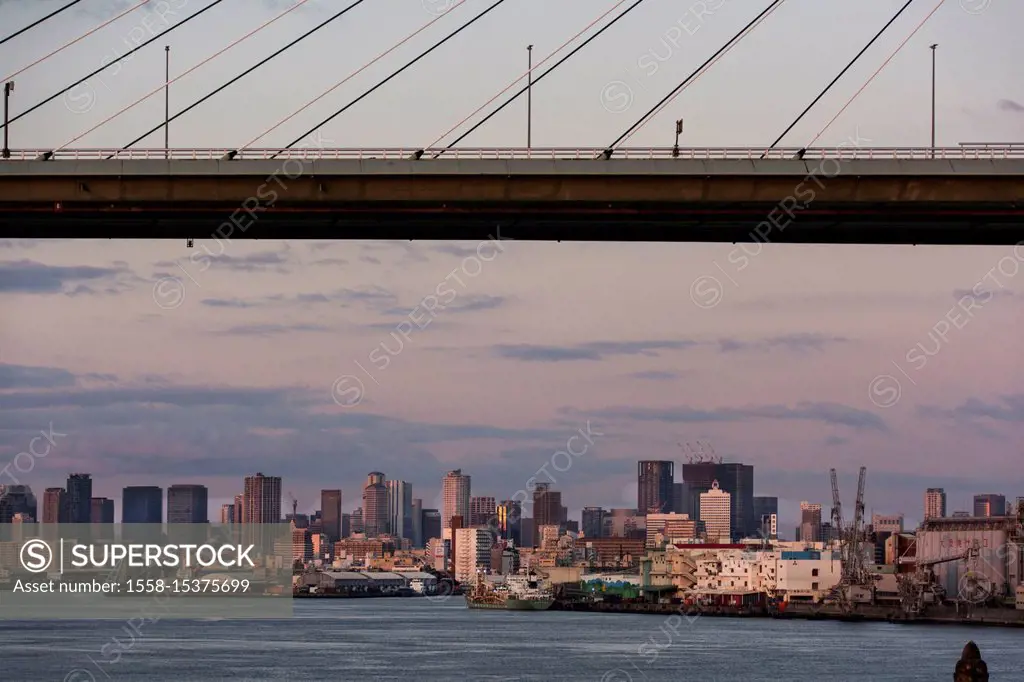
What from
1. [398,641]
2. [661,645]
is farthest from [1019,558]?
[398,641]

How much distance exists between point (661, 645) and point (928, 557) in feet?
175

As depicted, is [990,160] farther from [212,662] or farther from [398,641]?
[398,641]

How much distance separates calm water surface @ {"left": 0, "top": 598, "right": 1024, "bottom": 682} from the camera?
6184 centimetres

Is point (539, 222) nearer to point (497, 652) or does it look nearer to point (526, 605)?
point (497, 652)

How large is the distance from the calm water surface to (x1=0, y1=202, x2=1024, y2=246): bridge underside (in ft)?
77.5

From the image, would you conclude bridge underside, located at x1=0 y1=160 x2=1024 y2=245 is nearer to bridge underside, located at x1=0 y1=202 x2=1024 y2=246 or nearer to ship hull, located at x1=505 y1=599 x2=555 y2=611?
bridge underside, located at x1=0 y1=202 x2=1024 y2=246

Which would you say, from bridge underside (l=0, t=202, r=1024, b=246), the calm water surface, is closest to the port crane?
the calm water surface

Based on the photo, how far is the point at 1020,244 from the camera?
127ft

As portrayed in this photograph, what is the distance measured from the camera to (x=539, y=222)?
3816 centimetres

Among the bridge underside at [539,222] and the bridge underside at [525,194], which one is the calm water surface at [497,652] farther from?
the bridge underside at [525,194]

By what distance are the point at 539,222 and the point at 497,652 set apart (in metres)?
42.0

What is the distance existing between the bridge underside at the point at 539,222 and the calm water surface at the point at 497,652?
2362cm

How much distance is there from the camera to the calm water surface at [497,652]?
61.8 meters

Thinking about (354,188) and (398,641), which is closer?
(354,188)
